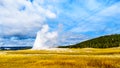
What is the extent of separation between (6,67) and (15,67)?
1.49 m

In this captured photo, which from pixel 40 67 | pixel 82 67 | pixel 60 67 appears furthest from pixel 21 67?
pixel 82 67

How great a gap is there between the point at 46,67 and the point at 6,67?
757 centimetres

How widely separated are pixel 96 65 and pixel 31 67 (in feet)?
30.8

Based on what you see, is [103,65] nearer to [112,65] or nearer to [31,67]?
[112,65]

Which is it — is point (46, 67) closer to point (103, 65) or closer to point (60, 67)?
point (60, 67)

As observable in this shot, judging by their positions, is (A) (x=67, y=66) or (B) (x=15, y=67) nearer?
(A) (x=67, y=66)

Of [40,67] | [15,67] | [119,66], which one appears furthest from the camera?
[15,67]

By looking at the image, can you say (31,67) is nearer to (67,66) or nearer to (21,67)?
(21,67)

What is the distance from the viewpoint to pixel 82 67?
36062 millimetres

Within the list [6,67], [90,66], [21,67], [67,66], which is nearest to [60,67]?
[67,66]

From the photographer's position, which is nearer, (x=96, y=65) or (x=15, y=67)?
(x=96, y=65)

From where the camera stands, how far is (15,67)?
4147 centimetres

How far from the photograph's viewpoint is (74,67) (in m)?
36.5

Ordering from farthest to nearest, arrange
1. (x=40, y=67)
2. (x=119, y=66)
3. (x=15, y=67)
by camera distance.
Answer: (x=15, y=67) < (x=40, y=67) < (x=119, y=66)
